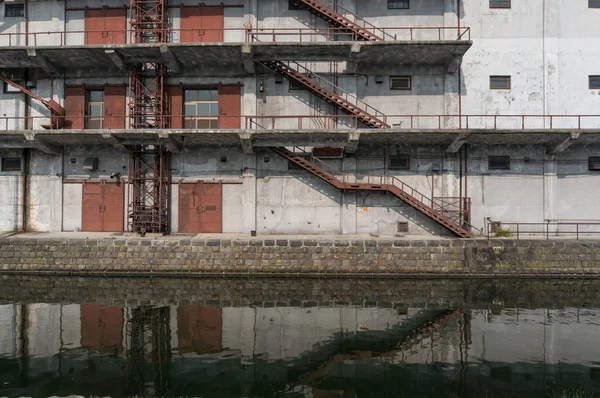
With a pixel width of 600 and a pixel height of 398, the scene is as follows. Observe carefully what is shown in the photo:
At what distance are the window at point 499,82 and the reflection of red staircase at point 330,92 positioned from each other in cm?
568

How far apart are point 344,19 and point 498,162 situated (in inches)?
400

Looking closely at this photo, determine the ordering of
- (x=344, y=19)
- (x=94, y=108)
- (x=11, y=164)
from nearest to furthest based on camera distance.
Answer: (x=344, y=19), (x=11, y=164), (x=94, y=108)

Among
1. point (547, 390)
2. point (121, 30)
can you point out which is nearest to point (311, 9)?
point (121, 30)

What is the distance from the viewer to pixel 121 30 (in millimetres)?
17828

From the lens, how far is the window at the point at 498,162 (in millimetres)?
18391

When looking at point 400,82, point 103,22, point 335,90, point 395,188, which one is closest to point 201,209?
point 335,90

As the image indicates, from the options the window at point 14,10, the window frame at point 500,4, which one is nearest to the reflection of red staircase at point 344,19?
the window frame at point 500,4

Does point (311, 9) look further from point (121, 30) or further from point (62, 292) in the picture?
point (62, 292)

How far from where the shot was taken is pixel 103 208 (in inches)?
A: 738

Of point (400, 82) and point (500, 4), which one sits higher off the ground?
point (500, 4)

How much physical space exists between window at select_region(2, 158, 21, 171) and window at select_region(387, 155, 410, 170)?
1857cm

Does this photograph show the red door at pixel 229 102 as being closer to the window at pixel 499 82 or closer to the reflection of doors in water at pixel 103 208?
the reflection of doors in water at pixel 103 208

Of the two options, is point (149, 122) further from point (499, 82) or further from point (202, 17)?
point (499, 82)

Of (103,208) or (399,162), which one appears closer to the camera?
(399,162)
